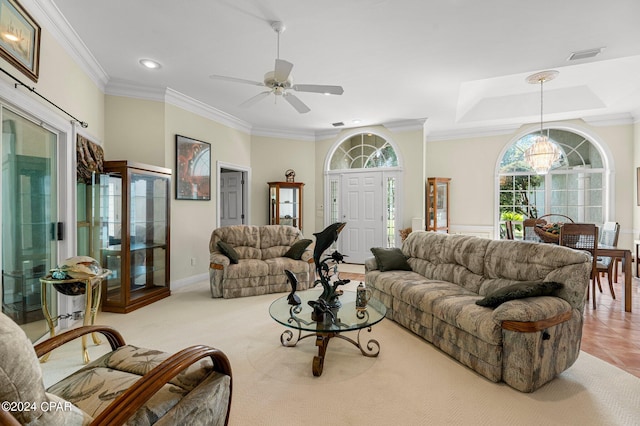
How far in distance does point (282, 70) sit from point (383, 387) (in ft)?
8.55

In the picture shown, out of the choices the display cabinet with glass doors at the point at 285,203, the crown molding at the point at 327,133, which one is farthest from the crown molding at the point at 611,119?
the display cabinet with glass doors at the point at 285,203

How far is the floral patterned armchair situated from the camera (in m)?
0.78

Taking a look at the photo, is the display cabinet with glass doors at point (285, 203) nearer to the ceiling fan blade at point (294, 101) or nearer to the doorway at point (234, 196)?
the doorway at point (234, 196)

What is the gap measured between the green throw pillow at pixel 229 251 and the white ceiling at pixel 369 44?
2195mm

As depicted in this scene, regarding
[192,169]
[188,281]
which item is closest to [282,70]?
[192,169]

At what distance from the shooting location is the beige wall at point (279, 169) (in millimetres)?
6496

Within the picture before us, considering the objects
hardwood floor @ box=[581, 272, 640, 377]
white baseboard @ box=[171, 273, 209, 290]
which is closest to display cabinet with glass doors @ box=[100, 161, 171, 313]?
white baseboard @ box=[171, 273, 209, 290]

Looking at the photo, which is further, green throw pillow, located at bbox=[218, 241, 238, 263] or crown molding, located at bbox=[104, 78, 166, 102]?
green throw pillow, located at bbox=[218, 241, 238, 263]

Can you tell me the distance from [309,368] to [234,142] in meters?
4.63

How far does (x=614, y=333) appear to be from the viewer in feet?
9.73

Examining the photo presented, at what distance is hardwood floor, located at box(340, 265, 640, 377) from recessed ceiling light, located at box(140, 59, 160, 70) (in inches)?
203

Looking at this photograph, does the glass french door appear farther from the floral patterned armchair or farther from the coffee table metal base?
the coffee table metal base

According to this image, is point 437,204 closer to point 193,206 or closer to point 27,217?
point 193,206

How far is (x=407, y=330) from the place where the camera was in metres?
3.12
